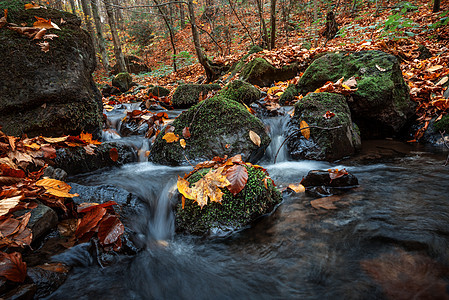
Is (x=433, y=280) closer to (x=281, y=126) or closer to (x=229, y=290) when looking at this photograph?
(x=229, y=290)

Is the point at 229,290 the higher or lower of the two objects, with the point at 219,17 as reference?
lower

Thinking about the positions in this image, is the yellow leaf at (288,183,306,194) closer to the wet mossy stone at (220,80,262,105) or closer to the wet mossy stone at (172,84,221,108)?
the wet mossy stone at (220,80,262,105)

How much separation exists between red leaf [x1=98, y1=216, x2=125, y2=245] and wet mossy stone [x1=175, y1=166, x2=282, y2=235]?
0.56 m

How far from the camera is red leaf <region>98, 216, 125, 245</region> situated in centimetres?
188

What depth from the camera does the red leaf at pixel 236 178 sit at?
2.13m

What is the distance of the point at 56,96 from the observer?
11.9ft

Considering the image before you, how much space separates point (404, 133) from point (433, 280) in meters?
4.12

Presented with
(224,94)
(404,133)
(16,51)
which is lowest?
(404,133)

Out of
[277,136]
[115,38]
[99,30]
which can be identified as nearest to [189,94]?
[277,136]

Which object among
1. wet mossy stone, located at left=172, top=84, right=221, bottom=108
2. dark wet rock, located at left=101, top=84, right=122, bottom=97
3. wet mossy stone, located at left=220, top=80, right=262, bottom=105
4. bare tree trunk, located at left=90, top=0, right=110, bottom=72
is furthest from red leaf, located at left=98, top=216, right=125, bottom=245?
bare tree trunk, located at left=90, top=0, right=110, bottom=72

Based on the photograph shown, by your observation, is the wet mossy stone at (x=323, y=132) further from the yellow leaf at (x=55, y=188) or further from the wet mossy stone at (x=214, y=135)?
the yellow leaf at (x=55, y=188)

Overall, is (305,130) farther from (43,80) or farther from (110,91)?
(110,91)

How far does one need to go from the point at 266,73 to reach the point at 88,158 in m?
5.55

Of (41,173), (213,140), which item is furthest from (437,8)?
(41,173)
